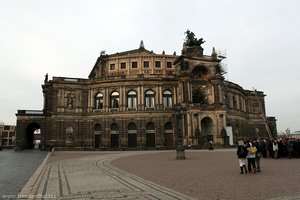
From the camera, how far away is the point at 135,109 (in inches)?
2135

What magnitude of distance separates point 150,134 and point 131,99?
8.08 metres

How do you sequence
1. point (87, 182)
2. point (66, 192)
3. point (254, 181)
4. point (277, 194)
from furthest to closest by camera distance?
point (87, 182) < point (254, 181) < point (66, 192) < point (277, 194)

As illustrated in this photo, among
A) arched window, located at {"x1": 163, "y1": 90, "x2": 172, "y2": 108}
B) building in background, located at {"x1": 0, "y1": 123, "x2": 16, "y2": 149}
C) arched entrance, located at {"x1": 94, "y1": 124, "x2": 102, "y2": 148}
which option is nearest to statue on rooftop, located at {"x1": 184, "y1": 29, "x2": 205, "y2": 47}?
arched window, located at {"x1": 163, "y1": 90, "x2": 172, "y2": 108}

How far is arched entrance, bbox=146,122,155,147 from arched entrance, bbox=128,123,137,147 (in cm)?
240

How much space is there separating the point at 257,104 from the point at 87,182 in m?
68.8

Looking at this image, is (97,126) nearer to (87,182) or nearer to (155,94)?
(155,94)

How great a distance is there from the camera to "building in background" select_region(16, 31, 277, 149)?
173 feet

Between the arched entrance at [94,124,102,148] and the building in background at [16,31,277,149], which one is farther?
the arched entrance at [94,124,102,148]

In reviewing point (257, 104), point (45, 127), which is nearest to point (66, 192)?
point (45, 127)

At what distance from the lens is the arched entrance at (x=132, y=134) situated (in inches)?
2103

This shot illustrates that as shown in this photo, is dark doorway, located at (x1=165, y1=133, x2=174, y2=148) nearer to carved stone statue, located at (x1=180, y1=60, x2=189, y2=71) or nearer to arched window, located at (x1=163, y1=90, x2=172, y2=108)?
arched window, located at (x1=163, y1=90, x2=172, y2=108)

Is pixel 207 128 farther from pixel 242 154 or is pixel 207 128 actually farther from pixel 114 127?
pixel 242 154

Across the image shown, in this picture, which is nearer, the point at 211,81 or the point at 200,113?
the point at 200,113

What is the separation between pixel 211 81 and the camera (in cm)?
5506
